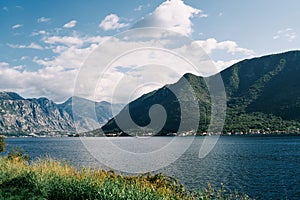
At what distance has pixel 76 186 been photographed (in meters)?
11.6

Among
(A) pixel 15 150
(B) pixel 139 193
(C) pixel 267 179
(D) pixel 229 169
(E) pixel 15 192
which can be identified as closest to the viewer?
(B) pixel 139 193

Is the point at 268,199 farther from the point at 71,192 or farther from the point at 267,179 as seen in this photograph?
the point at 71,192

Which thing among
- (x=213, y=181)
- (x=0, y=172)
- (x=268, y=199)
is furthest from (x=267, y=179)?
(x=0, y=172)

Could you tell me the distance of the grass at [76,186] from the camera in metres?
10.5

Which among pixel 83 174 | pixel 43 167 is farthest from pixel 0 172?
pixel 83 174

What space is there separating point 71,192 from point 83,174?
2092 mm

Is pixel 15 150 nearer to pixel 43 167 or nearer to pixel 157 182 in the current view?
pixel 43 167

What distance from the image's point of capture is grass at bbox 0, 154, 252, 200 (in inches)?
413

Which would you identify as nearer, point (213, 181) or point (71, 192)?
point (71, 192)

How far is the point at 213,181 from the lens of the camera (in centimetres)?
4003

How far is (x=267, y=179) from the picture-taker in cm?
4269

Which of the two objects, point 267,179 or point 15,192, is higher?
point 15,192

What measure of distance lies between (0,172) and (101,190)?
7.27m

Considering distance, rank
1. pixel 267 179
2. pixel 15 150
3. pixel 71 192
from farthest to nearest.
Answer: pixel 267 179
pixel 15 150
pixel 71 192
